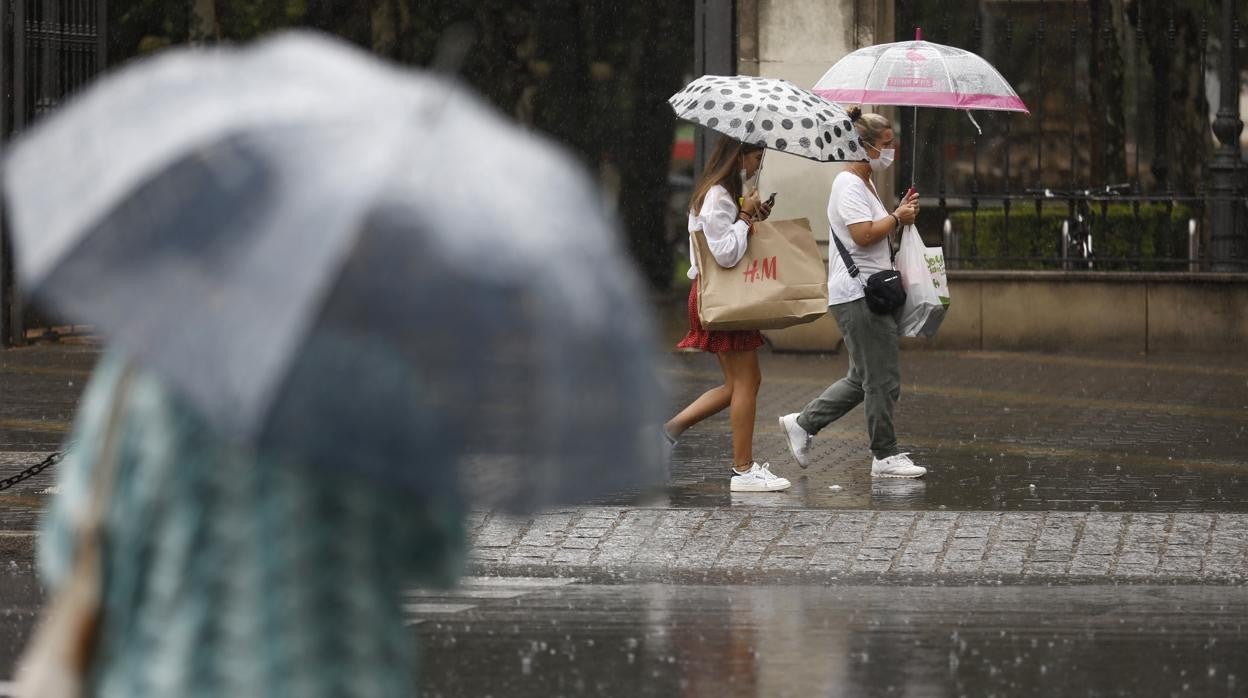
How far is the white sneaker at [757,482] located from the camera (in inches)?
392

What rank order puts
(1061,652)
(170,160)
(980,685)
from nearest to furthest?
(170,160)
(980,685)
(1061,652)

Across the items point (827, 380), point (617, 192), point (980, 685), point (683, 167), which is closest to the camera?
point (980, 685)

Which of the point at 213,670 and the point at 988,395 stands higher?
the point at 213,670

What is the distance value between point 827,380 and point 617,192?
6.75 metres

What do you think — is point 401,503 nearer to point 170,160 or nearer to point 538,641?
point 170,160

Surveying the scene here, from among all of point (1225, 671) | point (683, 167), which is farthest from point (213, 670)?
point (683, 167)

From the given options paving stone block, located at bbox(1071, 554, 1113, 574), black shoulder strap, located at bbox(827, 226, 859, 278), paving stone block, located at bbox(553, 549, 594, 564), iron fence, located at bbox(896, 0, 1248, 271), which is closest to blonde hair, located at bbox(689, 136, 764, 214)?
black shoulder strap, located at bbox(827, 226, 859, 278)

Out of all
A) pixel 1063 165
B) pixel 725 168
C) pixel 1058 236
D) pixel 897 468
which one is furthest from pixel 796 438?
pixel 1063 165

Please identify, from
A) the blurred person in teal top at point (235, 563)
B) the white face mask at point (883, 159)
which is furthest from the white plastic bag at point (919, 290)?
the blurred person in teal top at point (235, 563)

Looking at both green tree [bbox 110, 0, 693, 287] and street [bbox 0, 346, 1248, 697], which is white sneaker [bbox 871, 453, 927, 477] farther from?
green tree [bbox 110, 0, 693, 287]

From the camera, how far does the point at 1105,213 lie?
16672 millimetres

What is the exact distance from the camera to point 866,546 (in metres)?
8.62

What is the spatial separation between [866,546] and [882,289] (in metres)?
1.84

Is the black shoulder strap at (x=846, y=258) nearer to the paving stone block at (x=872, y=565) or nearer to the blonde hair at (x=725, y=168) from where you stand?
the blonde hair at (x=725, y=168)
